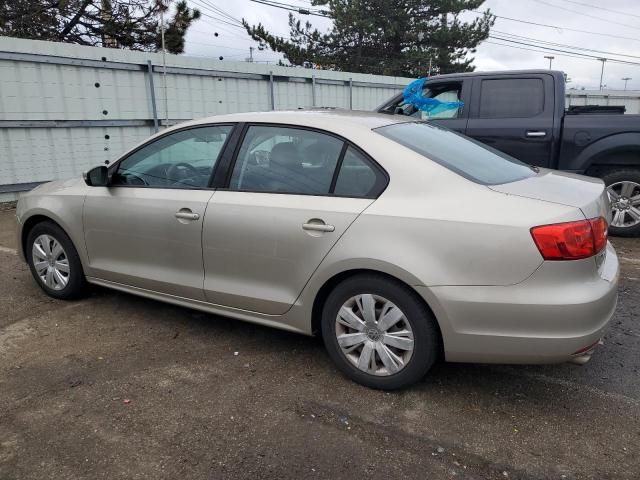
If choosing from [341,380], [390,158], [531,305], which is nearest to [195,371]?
[341,380]

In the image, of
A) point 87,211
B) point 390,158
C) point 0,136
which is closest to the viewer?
point 390,158

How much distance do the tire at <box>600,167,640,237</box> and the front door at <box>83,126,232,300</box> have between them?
4.66 m

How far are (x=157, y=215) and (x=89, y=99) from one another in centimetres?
632

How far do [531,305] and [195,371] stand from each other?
2.00 meters

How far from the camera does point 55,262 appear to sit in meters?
4.39

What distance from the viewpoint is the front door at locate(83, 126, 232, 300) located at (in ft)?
11.6

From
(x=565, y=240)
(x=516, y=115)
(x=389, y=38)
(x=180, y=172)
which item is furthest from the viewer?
(x=389, y=38)

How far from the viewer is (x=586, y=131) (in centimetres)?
606

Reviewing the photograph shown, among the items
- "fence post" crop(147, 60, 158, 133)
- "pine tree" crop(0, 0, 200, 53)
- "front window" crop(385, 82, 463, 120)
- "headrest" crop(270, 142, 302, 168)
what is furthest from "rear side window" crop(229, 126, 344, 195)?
"pine tree" crop(0, 0, 200, 53)

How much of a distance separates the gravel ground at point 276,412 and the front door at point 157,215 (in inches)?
18.2

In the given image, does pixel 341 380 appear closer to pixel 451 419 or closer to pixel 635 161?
pixel 451 419

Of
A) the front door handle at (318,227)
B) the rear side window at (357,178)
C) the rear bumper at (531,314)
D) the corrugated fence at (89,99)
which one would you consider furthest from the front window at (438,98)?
the corrugated fence at (89,99)

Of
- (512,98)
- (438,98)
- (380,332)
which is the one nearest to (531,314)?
(380,332)

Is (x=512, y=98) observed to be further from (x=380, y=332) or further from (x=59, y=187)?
(x=59, y=187)
